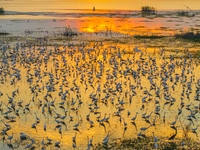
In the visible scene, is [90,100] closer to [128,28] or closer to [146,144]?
[146,144]

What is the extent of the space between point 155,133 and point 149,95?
338 centimetres

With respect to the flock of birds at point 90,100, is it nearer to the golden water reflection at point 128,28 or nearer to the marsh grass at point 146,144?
the marsh grass at point 146,144

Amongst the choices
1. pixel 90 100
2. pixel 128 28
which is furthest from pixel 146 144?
pixel 128 28

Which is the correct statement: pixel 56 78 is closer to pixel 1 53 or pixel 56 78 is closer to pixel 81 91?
pixel 81 91

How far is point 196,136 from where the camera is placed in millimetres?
9500

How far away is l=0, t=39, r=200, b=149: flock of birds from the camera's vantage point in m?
9.83

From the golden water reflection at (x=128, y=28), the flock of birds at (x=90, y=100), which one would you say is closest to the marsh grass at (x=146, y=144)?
the flock of birds at (x=90, y=100)

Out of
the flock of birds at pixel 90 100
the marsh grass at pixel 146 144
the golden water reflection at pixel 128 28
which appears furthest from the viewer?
the golden water reflection at pixel 128 28

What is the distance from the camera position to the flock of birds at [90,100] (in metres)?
9.83

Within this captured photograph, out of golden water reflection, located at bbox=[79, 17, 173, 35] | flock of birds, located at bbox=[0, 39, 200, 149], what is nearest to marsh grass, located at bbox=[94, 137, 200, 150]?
flock of birds, located at bbox=[0, 39, 200, 149]

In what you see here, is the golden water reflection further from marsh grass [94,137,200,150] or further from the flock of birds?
marsh grass [94,137,200,150]

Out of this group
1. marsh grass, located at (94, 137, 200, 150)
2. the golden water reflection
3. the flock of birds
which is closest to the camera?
marsh grass, located at (94, 137, 200, 150)

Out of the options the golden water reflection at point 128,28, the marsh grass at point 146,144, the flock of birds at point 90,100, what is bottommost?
the marsh grass at point 146,144

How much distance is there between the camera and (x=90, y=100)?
12609 mm
